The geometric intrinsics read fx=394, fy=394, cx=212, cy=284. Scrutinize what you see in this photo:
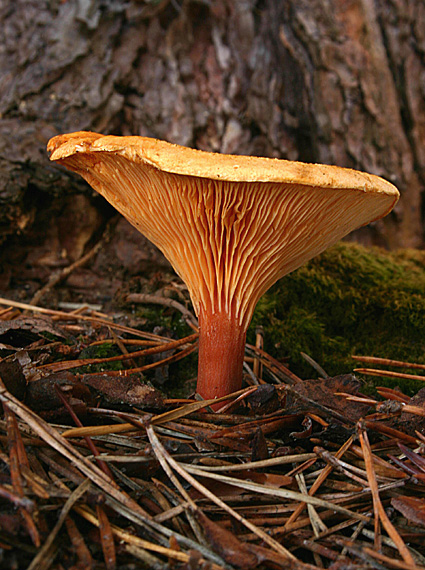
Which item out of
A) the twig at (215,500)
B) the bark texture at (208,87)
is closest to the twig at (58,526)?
the twig at (215,500)

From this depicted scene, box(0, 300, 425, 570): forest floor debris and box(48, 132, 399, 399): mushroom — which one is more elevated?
box(48, 132, 399, 399): mushroom

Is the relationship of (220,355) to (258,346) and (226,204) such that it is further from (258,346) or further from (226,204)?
A: (226,204)

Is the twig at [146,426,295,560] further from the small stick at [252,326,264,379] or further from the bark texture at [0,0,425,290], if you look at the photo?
the bark texture at [0,0,425,290]

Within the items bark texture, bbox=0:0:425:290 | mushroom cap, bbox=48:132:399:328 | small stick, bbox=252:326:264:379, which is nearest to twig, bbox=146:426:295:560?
mushroom cap, bbox=48:132:399:328

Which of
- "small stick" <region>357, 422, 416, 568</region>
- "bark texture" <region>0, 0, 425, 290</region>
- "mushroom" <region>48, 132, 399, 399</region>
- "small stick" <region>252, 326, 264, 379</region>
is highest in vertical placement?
"bark texture" <region>0, 0, 425, 290</region>

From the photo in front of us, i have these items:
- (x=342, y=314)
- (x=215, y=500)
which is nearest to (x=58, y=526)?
(x=215, y=500)

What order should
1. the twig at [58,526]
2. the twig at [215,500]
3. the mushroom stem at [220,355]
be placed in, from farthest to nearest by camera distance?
the mushroom stem at [220,355], the twig at [215,500], the twig at [58,526]

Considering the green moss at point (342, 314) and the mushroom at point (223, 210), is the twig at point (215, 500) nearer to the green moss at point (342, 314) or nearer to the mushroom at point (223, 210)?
the mushroom at point (223, 210)
